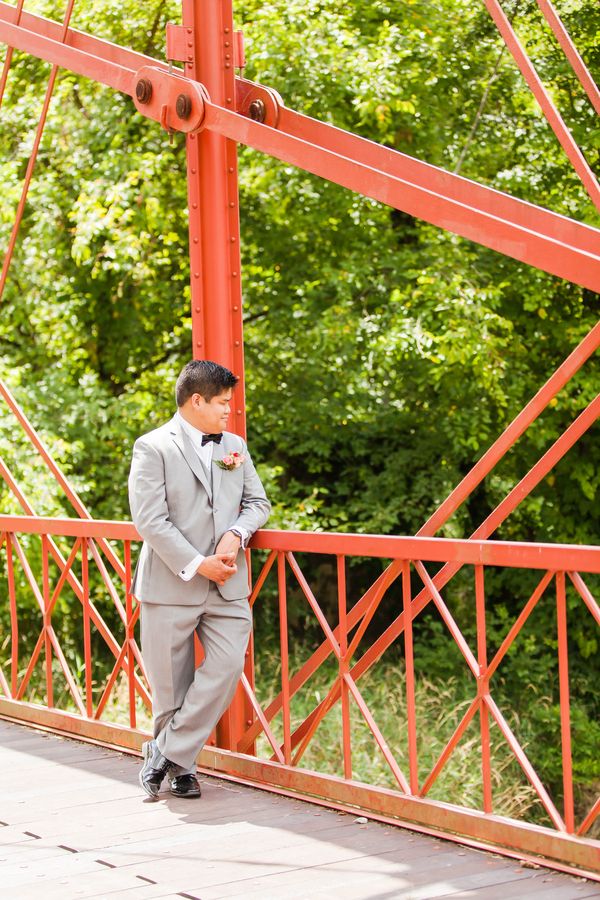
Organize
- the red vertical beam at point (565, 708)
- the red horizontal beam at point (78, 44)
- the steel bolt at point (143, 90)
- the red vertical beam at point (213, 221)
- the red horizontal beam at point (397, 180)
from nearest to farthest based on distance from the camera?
the red vertical beam at point (565, 708)
the red horizontal beam at point (397, 180)
the red vertical beam at point (213, 221)
the steel bolt at point (143, 90)
the red horizontal beam at point (78, 44)

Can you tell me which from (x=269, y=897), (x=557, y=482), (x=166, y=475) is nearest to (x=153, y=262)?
(x=557, y=482)

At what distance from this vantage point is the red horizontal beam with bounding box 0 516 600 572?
3660mm

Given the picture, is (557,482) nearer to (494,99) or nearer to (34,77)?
(494,99)

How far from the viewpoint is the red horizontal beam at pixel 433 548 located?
12.0 feet

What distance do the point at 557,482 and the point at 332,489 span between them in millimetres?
2470

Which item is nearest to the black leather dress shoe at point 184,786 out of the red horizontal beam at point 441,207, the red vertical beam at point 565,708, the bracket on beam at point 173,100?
the red vertical beam at point 565,708

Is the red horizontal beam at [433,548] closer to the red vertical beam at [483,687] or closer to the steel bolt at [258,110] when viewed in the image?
the red vertical beam at [483,687]

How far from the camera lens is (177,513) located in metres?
4.67

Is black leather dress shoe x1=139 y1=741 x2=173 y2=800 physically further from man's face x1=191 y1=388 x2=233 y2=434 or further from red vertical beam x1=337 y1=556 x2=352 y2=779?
man's face x1=191 y1=388 x2=233 y2=434

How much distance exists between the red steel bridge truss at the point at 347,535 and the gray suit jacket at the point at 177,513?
0.23 m

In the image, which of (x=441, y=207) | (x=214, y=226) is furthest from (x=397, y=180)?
(x=214, y=226)

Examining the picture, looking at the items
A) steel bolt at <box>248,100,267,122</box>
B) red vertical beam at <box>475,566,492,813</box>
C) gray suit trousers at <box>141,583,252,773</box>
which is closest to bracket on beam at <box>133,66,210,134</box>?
steel bolt at <box>248,100,267,122</box>

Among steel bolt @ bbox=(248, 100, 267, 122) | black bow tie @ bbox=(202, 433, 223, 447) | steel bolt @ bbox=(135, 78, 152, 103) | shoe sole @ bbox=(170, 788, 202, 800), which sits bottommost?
shoe sole @ bbox=(170, 788, 202, 800)

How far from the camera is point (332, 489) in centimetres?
1345
